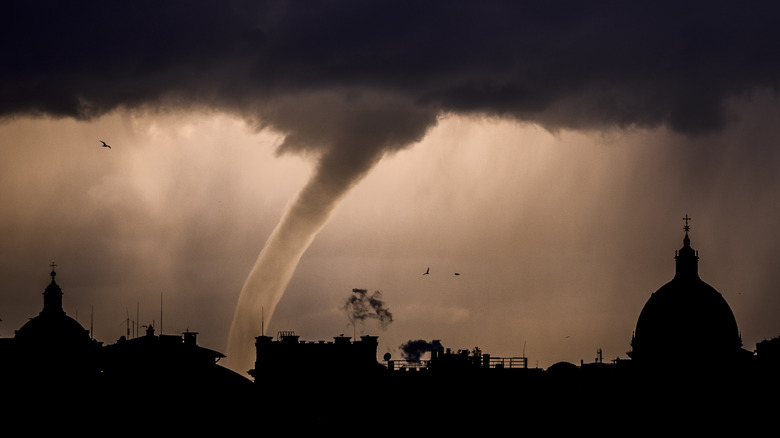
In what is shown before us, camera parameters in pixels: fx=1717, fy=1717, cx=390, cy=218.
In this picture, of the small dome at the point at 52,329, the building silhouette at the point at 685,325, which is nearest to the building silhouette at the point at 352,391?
the small dome at the point at 52,329

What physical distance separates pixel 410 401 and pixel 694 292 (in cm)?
5839

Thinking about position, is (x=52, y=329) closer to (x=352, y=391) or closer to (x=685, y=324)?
(x=352, y=391)

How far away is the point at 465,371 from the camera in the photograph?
436ft

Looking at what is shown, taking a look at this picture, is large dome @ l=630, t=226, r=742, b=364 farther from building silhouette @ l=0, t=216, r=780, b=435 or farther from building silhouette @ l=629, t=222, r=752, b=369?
building silhouette @ l=0, t=216, r=780, b=435

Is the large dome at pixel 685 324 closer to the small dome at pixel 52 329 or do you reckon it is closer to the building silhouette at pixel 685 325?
the building silhouette at pixel 685 325

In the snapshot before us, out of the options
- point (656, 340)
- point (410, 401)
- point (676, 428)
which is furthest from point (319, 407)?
point (656, 340)

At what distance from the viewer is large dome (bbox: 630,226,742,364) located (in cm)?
16412

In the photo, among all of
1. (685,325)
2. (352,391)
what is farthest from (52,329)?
(685,325)

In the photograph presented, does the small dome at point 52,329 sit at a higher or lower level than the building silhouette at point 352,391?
higher

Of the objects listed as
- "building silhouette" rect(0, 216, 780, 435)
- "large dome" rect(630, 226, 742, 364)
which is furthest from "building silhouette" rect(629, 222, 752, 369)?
"building silhouette" rect(0, 216, 780, 435)

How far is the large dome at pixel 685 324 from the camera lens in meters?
164

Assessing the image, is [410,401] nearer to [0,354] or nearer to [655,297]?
[0,354]

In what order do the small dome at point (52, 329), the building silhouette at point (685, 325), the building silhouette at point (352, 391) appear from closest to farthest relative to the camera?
the building silhouette at point (352, 391), the small dome at point (52, 329), the building silhouette at point (685, 325)

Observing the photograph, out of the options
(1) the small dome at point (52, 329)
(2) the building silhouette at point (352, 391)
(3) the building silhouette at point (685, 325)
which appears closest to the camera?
(2) the building silhouette at point (352, 391)
